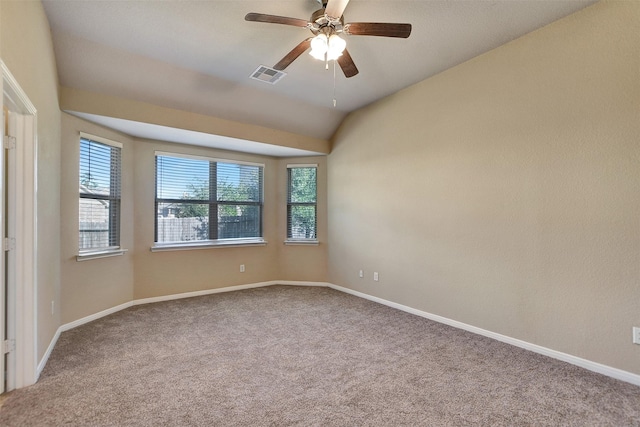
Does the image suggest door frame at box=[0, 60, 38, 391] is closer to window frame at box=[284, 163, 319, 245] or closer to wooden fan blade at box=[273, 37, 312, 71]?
wooden fan blade at box=[273, 37, 312, 71]

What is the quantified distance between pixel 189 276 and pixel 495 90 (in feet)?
15.3

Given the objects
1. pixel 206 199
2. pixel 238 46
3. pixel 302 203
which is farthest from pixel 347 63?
pixel 206 199

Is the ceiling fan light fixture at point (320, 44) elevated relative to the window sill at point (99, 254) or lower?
elevated

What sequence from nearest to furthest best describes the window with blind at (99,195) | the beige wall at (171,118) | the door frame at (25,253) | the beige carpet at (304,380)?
the beige carpet at (304,380)
the door frame at (25,253)
the beige wall at (171,118)
the window with blind at (99,195)

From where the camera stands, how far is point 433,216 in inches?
145

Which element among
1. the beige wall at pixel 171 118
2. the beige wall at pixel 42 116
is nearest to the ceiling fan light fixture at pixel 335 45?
the beige wall at pixel 42 116

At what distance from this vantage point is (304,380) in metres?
2.32

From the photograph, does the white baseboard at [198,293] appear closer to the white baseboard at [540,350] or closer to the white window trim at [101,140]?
the white window trim at [101,140]

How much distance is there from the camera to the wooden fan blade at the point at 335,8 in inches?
78.9

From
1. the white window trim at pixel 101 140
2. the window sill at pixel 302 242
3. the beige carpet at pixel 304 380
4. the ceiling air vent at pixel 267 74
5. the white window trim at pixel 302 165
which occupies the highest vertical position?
the ceiling air vent at pixel 267 74

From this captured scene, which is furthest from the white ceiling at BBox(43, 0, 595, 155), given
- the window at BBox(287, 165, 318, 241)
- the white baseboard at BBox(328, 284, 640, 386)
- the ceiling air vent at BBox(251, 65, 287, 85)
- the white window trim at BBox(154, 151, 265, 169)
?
the white baseboard at BBox(328, 284, 640, 386)

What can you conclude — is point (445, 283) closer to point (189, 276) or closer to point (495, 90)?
point (495, 90)

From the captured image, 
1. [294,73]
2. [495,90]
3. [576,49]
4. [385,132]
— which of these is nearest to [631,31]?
[576,49]

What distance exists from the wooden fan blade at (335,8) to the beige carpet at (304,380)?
8.63 feet
